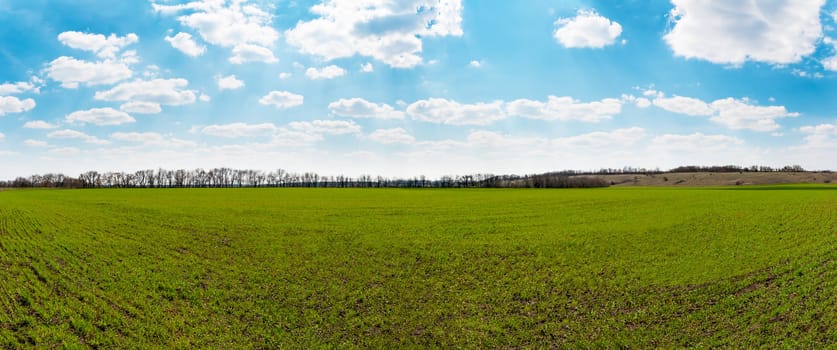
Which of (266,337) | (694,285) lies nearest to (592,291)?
(694,285)

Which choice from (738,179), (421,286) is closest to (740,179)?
(738,179)

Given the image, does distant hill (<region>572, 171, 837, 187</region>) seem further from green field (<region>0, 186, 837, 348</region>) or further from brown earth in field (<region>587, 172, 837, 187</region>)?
green field (<region>0, 186, 837, 348</region>)

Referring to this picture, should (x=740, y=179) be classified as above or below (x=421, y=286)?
above

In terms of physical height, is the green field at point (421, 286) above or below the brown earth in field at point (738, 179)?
below

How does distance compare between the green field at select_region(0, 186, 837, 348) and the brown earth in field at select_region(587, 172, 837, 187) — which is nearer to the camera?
the green field at select_region(0, 186, 837, 348)

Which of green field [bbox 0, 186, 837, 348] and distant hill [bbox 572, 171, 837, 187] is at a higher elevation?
distant hill [bbox 572, 171, 837, 187]

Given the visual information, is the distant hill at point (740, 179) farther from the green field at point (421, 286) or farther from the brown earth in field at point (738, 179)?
the green field at point (421, 286)

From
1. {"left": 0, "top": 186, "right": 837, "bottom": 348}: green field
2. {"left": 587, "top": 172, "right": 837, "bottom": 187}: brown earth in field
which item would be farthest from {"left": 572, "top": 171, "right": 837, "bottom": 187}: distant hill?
{"left": 0, "top": 186, "right": 837, "bottom": 348}: green field

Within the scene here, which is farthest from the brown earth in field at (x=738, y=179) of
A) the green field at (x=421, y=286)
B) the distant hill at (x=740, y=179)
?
the green field at (x=421, y=286)

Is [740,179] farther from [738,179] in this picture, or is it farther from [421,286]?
[421,286]

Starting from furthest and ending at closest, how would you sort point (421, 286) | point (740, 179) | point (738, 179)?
point (738, 179), point (740, 179), point (421, 286)

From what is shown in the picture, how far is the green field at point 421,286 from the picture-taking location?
1648 cm

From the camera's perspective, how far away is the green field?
16.5 meters

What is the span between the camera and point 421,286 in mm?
22203
